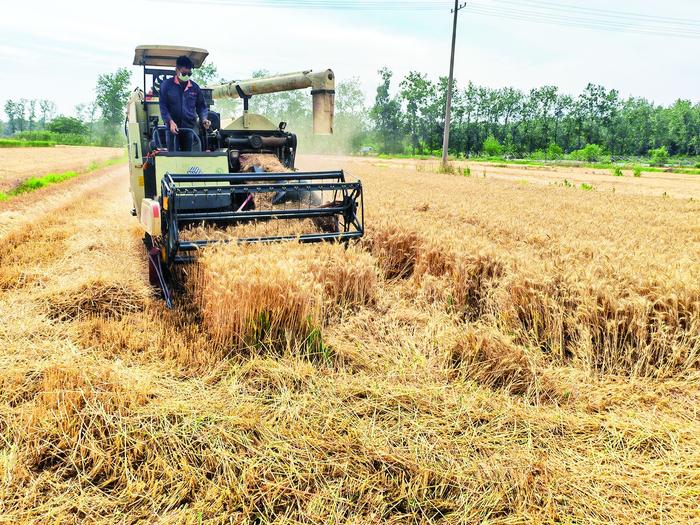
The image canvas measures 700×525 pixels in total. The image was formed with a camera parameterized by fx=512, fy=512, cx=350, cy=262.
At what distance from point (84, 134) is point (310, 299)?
98.7 metres

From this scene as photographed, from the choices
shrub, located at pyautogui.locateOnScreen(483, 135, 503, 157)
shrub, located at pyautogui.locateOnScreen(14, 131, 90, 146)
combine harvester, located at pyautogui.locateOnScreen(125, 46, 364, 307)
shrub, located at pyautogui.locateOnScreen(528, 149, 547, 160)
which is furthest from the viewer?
shrub, located at pyautogui.locateOnScreen(14, 131, 90, 146)

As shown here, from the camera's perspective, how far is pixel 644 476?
259 centimetres

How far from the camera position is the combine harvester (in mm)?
5270

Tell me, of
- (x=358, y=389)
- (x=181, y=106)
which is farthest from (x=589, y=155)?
(x=358, y=389)

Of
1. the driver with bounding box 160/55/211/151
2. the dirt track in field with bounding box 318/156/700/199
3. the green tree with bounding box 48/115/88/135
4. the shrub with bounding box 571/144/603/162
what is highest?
the green tree with bounding box 48/115/88/135

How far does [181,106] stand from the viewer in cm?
667

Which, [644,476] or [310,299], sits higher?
[310,299]

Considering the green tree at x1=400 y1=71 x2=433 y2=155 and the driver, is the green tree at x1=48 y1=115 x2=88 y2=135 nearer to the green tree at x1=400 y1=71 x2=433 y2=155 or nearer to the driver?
the green tree at x1=400 y1=71 x2=433 y2=155

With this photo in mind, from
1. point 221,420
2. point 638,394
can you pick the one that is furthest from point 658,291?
point 221,420

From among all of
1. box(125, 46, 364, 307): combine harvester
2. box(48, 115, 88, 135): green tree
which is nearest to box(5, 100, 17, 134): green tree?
box(48, 115, 88, 135): green tree

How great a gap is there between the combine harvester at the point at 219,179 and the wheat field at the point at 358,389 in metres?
0.55

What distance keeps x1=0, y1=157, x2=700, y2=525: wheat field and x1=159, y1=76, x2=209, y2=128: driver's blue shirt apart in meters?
2.22

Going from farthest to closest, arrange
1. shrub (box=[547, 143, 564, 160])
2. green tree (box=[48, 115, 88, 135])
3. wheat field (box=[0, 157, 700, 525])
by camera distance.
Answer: green tree (box=[48, 115, 88, 135]), shrub (box=[547, 143, 564, 160]), wheat field (box=[0, 157, 700, 525])

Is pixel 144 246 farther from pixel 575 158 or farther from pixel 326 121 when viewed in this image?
pixel 575 158
